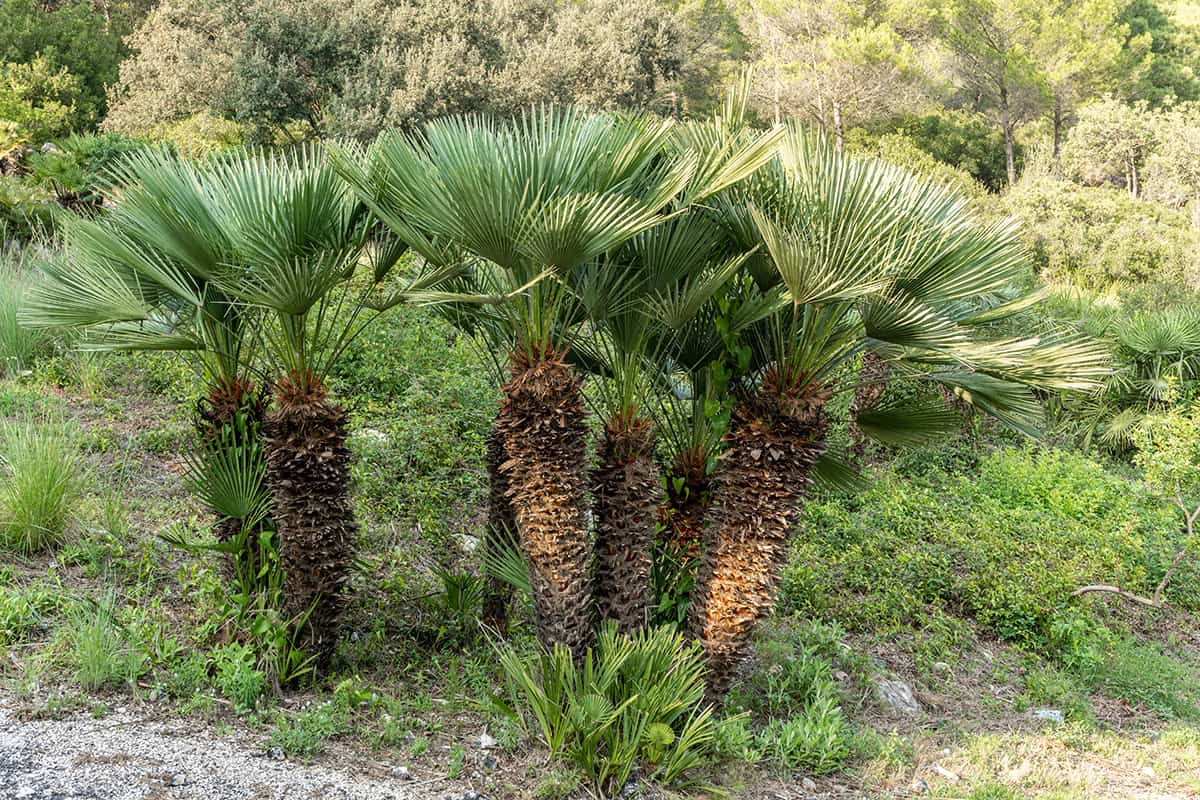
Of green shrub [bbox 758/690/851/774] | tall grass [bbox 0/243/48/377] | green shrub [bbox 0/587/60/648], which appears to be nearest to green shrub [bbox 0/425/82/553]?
green shrub [bbox 0/587/60/648]

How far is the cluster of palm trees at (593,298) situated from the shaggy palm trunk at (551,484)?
0.01m

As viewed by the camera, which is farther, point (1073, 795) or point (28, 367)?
point (28, 367)

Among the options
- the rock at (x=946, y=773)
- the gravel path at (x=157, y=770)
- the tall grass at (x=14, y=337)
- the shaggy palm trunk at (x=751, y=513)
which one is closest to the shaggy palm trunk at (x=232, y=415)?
the gravel path at (x=157, y=770)

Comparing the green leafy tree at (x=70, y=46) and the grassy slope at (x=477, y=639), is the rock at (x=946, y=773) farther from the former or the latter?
the green leafy tree at (x=70, y=46)

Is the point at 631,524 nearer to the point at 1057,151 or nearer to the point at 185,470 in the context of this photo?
the point at 185,470

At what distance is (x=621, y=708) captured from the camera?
3.99 metres

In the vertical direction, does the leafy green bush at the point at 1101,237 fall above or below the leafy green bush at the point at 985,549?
above

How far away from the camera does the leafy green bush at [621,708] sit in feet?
13.3

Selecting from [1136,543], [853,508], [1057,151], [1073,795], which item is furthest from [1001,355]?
[1057,151]

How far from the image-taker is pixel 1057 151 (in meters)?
31.4

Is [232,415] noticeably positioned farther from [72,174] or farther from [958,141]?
[958,141]

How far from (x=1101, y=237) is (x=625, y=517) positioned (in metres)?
18.5

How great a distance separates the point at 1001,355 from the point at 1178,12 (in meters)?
44.3

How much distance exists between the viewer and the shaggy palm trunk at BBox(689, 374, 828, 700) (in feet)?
14.4
